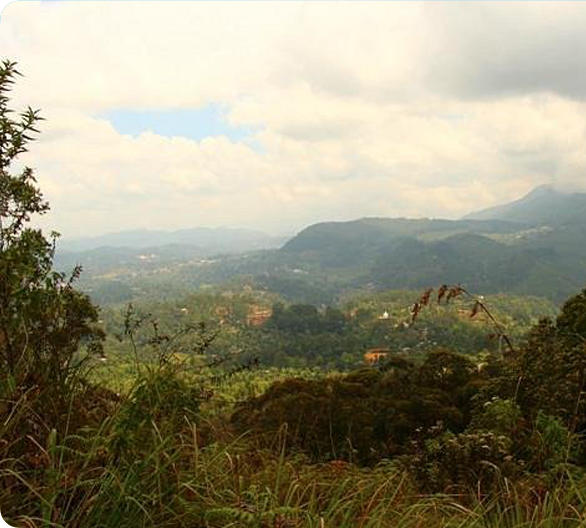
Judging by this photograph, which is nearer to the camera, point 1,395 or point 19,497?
point 19,497

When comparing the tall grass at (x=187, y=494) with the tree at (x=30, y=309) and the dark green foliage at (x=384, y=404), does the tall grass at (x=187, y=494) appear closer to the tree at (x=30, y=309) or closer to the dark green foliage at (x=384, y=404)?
the tree at (x=30, y=309)

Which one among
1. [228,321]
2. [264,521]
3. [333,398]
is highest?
[264,521]

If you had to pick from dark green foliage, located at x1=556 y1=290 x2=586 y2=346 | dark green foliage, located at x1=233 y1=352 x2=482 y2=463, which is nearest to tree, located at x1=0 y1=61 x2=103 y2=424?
dark green foliage, located at x1=233 y1=352 x2=482 y2=463

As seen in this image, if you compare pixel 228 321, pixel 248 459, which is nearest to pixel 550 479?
pixel 248 459

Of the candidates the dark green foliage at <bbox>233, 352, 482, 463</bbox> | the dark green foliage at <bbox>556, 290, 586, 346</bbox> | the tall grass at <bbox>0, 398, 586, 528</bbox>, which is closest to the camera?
the tall grass at <bbox>0, 398, 586, 528</bbox>

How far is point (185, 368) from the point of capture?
275cm

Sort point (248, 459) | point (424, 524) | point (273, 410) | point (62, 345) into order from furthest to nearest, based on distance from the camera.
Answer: point (273, 410), point (248, 459), point (62, 345), point (424, 524)

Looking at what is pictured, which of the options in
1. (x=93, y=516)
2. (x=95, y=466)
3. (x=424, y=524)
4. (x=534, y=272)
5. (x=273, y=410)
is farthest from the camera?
(x=534, y=272)

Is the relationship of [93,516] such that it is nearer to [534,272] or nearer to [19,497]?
[19,497]

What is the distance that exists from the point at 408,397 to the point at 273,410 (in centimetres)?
337

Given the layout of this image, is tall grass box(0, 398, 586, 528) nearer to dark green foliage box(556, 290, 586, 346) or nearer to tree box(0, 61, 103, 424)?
tree box(0, 61, 103, 424)

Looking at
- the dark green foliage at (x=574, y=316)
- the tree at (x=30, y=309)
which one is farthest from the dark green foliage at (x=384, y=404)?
the tree at (x=30, y=309)

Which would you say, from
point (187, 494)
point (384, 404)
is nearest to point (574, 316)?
point (384, 404)

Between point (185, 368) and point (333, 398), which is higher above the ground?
point (185, 368)
